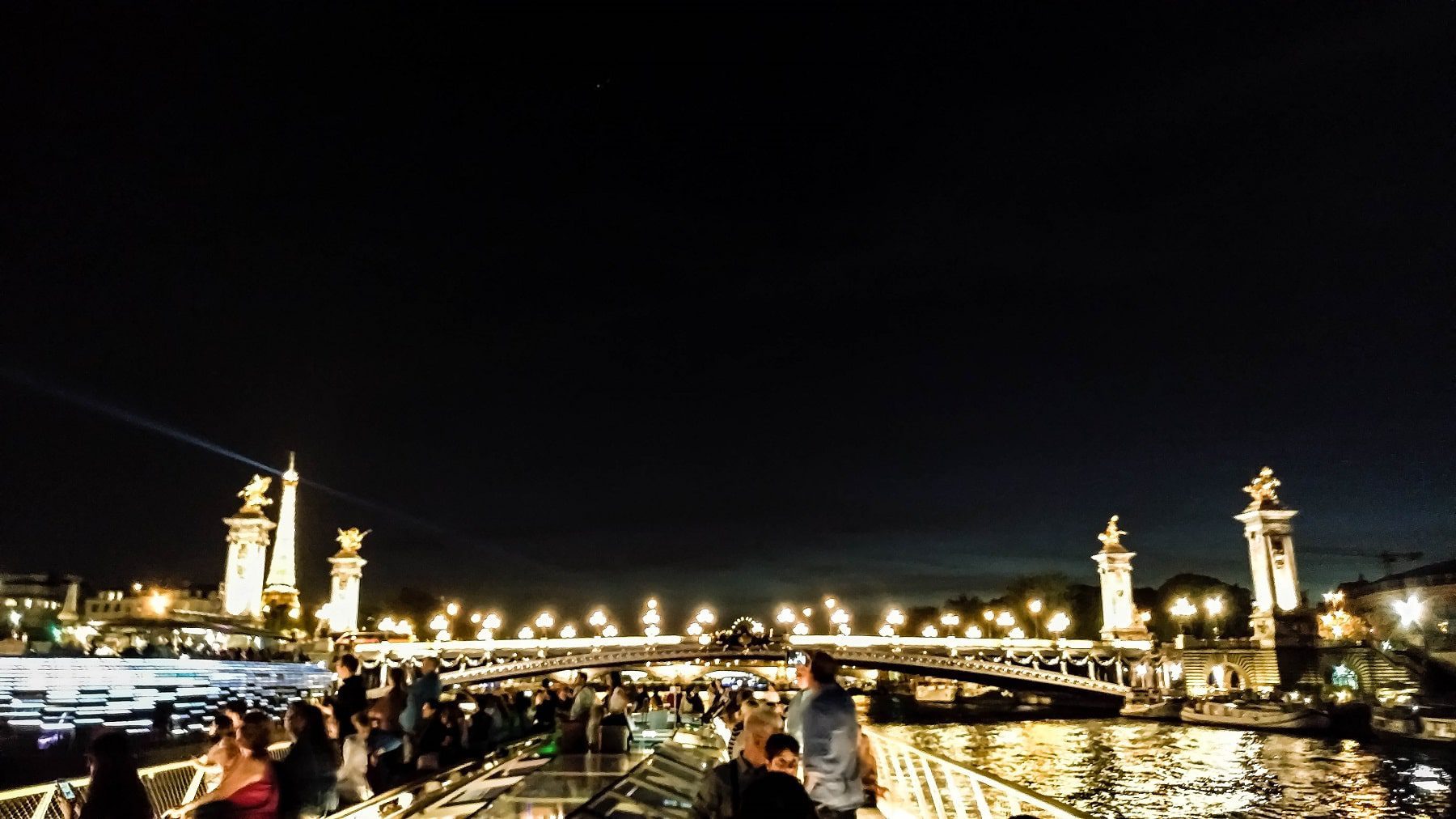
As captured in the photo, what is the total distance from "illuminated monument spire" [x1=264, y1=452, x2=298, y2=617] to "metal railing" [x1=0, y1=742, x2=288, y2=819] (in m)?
80.8

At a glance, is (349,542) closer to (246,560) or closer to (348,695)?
(246,560)

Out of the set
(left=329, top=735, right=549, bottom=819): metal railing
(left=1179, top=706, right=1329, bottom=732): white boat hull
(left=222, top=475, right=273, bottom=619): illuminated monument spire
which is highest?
(left=222, top=475, right=273, bottom=619): illuminated monument spire

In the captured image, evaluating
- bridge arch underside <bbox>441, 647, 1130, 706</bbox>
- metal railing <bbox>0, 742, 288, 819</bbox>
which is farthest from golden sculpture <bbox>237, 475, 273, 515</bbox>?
metal railing <bbox>0, 742, 288, 819</bbox>

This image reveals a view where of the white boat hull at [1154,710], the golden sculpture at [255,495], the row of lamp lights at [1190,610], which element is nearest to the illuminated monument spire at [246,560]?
the golden sculpture at [255,495]

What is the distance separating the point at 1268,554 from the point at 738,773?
78.2 metres

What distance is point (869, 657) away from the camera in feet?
227

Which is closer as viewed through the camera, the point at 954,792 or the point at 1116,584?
the point at 954,792

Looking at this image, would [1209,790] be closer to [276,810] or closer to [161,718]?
[161,718]

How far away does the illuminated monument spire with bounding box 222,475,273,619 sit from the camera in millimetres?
78125

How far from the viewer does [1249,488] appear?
78.9m

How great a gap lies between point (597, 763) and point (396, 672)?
6500mm

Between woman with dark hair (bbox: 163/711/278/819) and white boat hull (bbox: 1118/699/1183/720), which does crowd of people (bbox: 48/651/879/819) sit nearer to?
woman with dark hair (bbox: 163/711/278/819)

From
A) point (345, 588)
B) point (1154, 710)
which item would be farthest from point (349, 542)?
point (1154, 710)

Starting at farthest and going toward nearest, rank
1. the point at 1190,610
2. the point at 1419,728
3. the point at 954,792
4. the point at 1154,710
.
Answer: the point at 1190,610 → the point at 1154,710 → the point at 1419,728 → the point at 954,792
